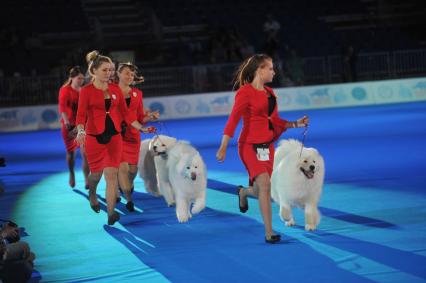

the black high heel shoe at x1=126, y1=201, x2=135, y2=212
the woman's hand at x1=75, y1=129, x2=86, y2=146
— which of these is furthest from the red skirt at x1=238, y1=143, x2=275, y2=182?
the black high heel shoe at x1=126, y1=201, x2=135, y2=212

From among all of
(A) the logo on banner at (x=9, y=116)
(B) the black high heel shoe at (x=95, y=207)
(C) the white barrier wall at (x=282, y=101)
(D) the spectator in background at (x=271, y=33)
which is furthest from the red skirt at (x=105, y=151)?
(D) the spectator in background at (x=271, y=33)

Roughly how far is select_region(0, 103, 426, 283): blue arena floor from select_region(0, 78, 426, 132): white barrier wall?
384 inches

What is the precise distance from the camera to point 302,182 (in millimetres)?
6984

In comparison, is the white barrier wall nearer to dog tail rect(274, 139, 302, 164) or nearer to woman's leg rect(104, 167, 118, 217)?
woman's leg rect(104, 167, 118, 217)

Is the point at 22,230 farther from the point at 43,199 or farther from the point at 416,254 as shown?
the point at 416,254

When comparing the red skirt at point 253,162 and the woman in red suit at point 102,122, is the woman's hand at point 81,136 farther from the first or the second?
the red skirt at point 253,162

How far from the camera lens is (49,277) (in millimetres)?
5867

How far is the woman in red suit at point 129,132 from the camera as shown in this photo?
346 inches

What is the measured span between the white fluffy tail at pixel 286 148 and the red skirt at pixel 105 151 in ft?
5.65

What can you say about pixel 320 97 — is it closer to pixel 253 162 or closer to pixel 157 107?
pixel 157 107

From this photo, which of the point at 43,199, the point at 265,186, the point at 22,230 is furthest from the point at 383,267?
the point at 43,199

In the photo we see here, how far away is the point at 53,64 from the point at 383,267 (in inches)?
888

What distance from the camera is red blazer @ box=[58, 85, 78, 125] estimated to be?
10250 millimetres

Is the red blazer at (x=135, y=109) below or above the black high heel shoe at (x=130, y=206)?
above
